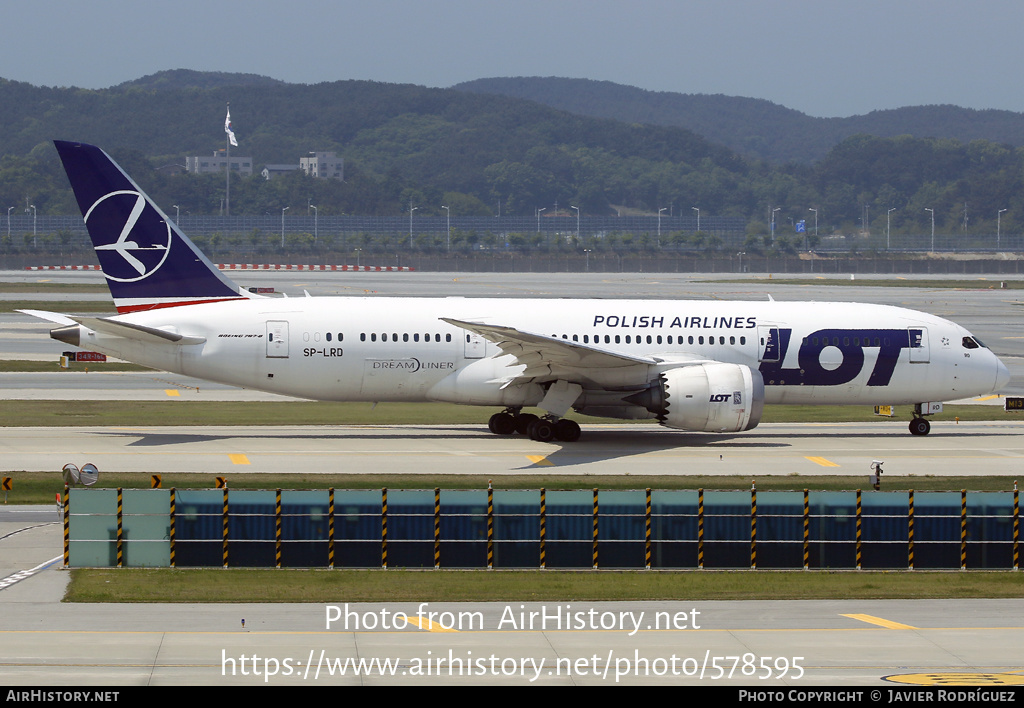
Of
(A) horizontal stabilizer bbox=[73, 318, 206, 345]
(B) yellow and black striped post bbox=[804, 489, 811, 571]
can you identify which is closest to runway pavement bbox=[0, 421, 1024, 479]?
(A) horizontal stabilizer bbox=[73, 318, 206, 345]

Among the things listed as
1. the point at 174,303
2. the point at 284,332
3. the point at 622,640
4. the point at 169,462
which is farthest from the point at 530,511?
the point at 174,303

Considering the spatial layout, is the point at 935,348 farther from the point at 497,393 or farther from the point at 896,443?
the point at 497,393

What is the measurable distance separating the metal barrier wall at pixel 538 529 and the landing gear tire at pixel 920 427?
17.3 metres

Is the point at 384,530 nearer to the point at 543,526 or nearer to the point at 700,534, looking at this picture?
the point at 543,526

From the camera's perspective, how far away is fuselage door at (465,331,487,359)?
123ft

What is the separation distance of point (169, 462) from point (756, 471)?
15.1 metres

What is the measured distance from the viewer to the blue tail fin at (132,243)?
3678 centimetres

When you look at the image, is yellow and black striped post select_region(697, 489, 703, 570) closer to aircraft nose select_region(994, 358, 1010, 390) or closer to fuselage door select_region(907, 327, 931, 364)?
fuselage door select_region(907, 327, 931, 364)

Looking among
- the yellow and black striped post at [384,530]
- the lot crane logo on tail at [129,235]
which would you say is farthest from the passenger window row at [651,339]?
the yellow and black striped post at [384,530]

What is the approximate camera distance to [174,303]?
3778 centimetres

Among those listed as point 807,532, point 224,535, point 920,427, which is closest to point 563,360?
point 920,427

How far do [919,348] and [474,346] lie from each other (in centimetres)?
1409

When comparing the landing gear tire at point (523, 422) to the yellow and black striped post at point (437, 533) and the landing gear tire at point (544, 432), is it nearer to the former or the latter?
the landing gear tire at point (544, 432)
